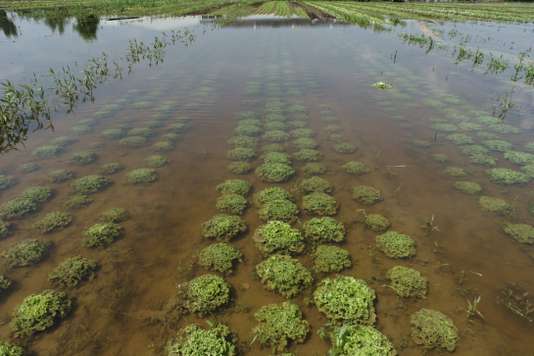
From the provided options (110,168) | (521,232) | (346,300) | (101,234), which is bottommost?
(346,300)

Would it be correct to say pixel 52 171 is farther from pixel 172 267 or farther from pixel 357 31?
pixel 357 31

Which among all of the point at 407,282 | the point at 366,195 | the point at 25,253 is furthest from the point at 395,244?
the point at 25,253

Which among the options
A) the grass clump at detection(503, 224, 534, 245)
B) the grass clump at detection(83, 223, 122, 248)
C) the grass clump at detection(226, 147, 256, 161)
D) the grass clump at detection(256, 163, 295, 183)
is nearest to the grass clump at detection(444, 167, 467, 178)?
the grass clump at detection(503, 224, 534, 245)

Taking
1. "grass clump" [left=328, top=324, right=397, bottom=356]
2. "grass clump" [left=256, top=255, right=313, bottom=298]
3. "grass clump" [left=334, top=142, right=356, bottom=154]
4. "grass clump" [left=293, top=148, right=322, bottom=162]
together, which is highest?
"grass clump" [left=334, top=142, right=356, bottom=154]

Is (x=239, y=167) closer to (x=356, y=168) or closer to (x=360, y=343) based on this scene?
(x=356, y=168)

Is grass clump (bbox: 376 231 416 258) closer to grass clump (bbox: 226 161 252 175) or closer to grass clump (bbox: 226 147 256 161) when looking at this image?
grass clump (bbox: 226 161 252 175)

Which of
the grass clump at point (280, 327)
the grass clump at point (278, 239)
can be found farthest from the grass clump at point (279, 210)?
the grass clump at point (280, 327)
